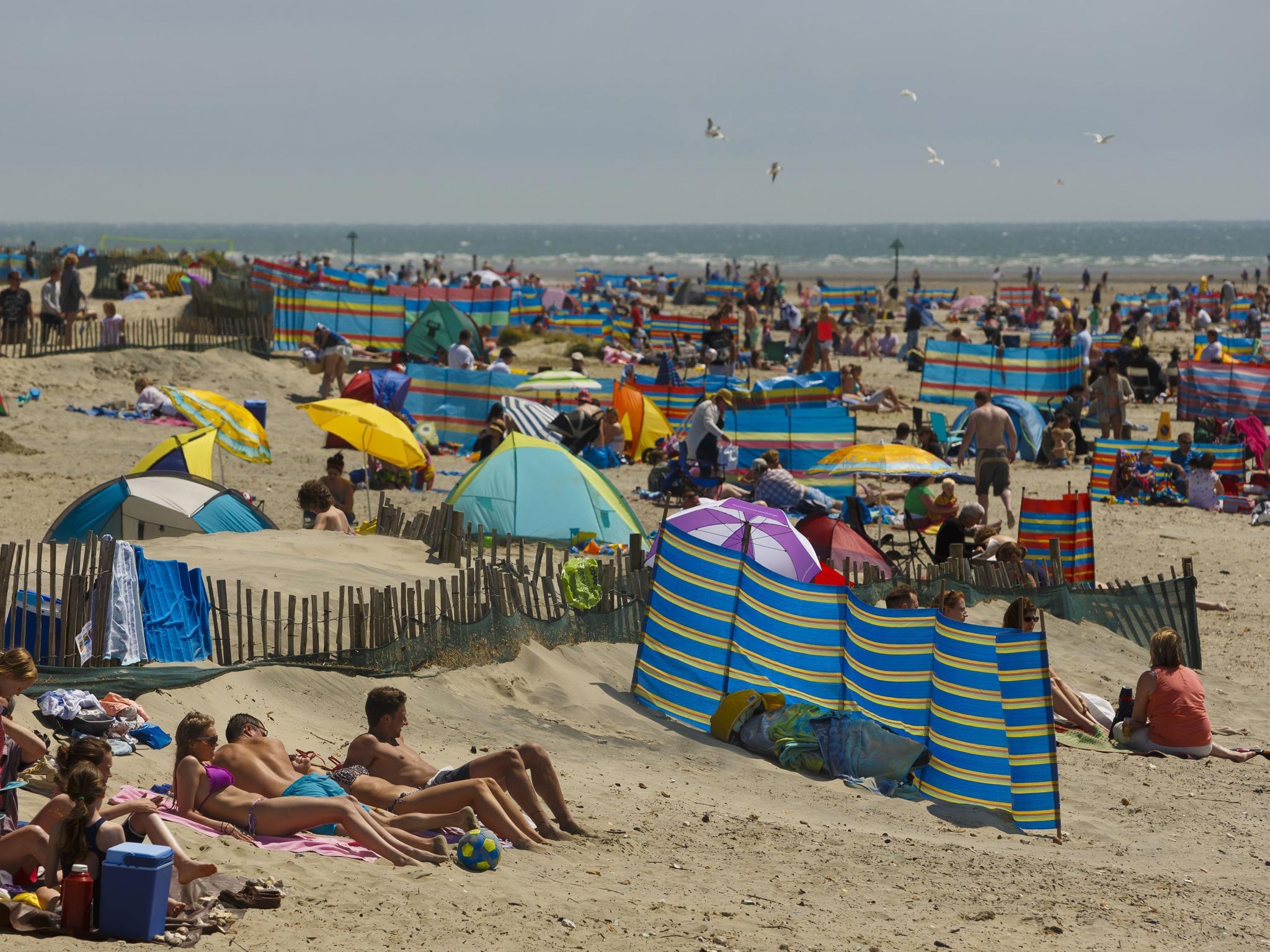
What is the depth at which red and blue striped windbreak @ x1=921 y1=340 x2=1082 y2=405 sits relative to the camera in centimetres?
2189

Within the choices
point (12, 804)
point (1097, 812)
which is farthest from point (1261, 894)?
point (12, 804)

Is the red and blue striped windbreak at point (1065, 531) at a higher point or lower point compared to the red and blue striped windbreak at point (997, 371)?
lower

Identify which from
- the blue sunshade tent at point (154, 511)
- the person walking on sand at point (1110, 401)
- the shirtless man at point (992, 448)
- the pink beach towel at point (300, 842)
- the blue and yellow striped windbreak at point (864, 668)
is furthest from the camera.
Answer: the person walking on sand at point (1110, 401)

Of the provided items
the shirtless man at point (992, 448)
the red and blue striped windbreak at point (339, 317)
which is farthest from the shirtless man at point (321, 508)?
the red and blue striped windbreak at point (339, 317)

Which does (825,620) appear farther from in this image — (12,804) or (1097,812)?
(12,804)

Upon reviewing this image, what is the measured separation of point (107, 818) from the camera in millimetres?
4691

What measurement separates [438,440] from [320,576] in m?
8.97

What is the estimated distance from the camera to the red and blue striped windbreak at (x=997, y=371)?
862 inches

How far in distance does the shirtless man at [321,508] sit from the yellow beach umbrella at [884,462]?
4237 mm

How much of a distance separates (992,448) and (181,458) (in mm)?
7874

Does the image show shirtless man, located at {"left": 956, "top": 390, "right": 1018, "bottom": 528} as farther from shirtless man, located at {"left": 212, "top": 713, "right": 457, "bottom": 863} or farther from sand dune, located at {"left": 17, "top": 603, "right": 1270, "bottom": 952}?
shirtless man, located at {"left": 212, "top": 713, "right": 457, "bottom": 863}

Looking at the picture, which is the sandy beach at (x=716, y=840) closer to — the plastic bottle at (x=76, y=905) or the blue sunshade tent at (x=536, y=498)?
the plastic bottle at (x=76, y=905)

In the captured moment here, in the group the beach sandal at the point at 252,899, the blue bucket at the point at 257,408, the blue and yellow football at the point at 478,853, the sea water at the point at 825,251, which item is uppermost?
the sea water at the point at 825,251

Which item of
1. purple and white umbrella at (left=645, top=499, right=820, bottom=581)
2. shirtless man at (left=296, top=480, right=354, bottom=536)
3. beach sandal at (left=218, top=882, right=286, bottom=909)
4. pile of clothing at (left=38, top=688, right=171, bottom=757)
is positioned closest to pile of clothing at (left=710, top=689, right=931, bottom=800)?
purple and white umbrella at (left=645, top=499, right=820, bottom=581)
